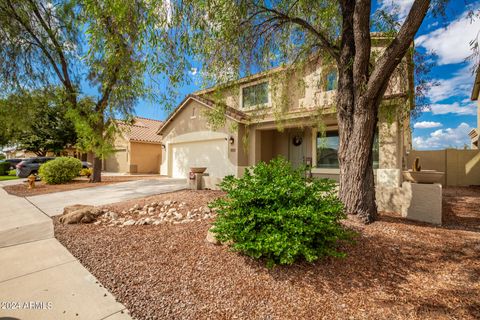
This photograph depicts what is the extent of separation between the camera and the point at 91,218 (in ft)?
17.9

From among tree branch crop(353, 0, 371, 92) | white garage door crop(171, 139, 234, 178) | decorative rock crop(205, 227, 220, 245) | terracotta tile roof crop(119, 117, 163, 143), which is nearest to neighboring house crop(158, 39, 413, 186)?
white garage door crop(171, 139, 234, 178)

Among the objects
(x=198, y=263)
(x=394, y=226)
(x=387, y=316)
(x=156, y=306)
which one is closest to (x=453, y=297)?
(x=387, y=316)

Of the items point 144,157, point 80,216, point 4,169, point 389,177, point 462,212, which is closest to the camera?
point 80,216

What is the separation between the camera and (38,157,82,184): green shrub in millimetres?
12070

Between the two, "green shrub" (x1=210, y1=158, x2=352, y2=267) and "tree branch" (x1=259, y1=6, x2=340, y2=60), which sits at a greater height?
"tree branch" (x1=259, y1=6, x2=340, y2=60)

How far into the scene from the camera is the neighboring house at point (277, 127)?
7000mm

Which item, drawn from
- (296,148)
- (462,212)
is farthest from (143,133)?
(462,212)

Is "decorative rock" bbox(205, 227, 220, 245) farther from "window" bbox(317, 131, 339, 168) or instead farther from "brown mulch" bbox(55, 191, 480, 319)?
"window" bbox(317, 131, 339, 168)

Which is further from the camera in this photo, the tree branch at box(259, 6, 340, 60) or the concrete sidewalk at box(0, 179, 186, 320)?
the tree branch at box(259, 6, 340, 60)

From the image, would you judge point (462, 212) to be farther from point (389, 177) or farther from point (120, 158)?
point (120, 158)

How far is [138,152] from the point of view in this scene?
20.4 meters

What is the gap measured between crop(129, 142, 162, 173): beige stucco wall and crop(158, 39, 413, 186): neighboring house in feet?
17.6

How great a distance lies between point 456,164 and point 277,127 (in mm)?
11040

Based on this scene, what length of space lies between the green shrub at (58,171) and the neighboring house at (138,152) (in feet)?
21.6
